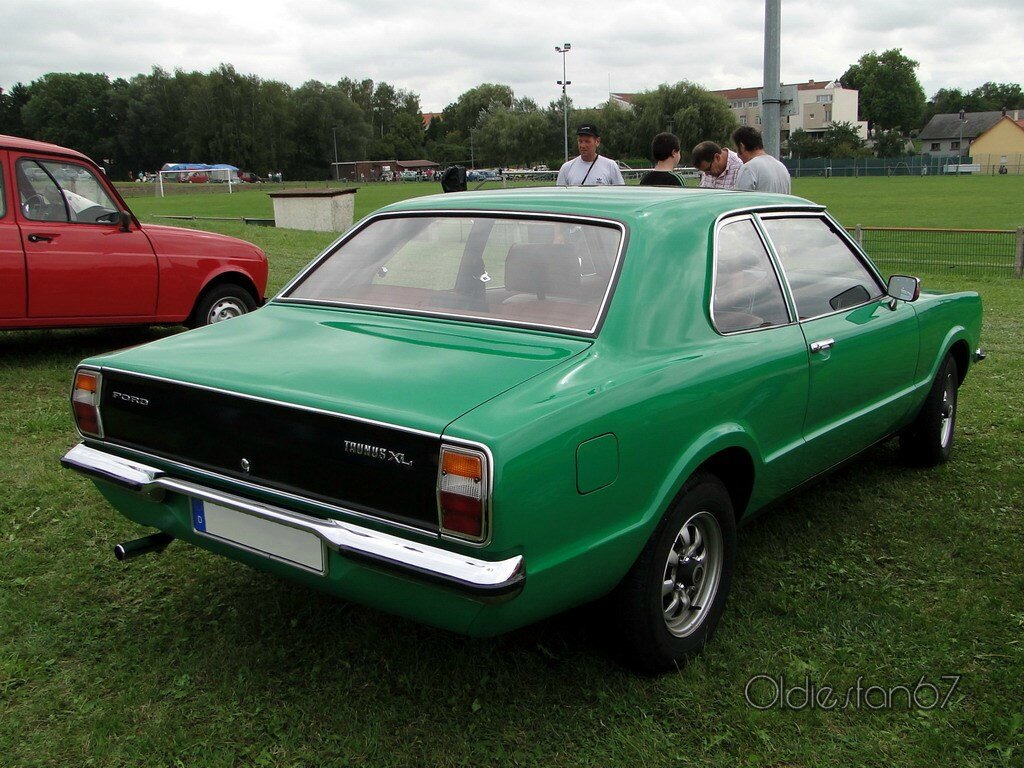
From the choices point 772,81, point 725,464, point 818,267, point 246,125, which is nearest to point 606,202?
point 725,464

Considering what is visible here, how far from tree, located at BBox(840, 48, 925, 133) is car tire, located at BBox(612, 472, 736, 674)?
144764 mm

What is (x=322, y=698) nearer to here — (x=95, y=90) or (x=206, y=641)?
(x=206, y=641)

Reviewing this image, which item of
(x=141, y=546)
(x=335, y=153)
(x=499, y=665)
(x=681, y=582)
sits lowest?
(x=499, y=665)

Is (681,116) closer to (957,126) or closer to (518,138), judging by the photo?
(518,138)

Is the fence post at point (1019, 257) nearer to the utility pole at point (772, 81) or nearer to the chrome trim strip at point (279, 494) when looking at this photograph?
the utility pole at point (772, 81)

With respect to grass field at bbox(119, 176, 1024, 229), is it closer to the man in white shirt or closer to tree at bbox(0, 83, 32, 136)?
the man in white shirt

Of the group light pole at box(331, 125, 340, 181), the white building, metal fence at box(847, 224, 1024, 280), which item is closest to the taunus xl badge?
metal fence at box(847, 224, 1024, 280)

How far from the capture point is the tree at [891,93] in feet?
436

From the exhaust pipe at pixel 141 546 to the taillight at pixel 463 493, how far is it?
4.14ft

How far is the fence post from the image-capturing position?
1397 centimetres

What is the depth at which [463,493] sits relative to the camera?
242cm

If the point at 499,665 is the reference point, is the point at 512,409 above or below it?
above

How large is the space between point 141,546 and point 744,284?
7.78 ft

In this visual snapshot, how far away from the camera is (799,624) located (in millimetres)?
3551
